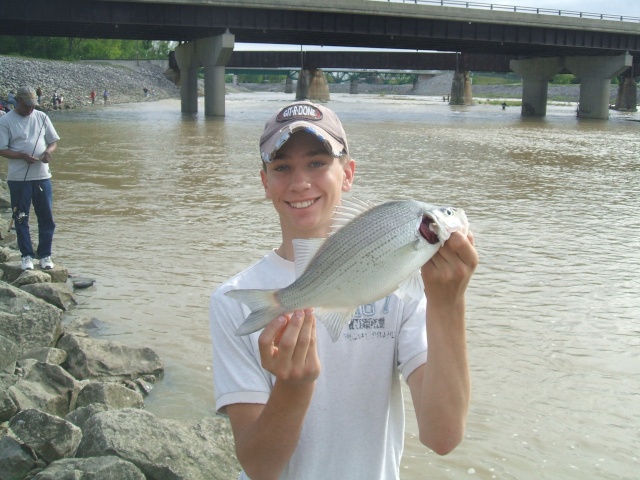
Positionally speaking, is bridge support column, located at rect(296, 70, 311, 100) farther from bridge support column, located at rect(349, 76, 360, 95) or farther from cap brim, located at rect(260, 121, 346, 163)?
cap brim, located at rect(260, 121, 346, 163)

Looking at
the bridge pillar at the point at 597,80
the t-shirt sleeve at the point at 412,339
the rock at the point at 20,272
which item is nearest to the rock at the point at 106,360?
the rock at the point at 20,272

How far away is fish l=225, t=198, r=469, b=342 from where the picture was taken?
2201mm

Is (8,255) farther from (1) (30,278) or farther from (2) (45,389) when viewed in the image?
(2) (45,389)

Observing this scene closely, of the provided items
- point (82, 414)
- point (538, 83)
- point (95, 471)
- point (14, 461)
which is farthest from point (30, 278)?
point (538, 83)

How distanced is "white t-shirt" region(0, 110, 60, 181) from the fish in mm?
8164

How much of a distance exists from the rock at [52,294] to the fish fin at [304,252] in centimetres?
689

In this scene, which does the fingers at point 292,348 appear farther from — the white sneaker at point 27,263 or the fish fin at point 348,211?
the white sneaker at point 27,263

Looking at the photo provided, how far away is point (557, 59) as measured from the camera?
70.8 meters

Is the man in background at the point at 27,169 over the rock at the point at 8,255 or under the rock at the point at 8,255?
over

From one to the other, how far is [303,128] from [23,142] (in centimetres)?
788

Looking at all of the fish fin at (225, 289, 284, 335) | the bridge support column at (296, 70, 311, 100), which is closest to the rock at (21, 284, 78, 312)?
the fish fin at (225, 289, 284, 335)

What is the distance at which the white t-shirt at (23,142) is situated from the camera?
9625 millimetres

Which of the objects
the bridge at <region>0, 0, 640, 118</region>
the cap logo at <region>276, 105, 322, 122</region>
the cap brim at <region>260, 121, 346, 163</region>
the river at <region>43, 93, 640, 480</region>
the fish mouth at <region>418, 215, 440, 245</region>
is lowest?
the river at <region>43, 93, 640, 480</region>

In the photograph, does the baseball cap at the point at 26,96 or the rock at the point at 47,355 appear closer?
the rock at the point at 47,355
